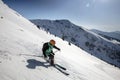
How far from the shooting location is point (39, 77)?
938cm

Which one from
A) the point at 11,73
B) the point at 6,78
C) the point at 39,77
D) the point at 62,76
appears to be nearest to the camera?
the point at 6,78

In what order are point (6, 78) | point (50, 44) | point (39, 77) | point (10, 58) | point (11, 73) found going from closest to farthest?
point (6, 78) → point (11, 73) → point (39, 77) → point (10, 58) → point (50, 44)

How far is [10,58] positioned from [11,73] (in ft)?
7.26

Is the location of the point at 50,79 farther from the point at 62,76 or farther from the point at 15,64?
the point at 15,64

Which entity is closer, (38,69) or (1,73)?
(1,73)

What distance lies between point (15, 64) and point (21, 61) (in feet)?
2.99

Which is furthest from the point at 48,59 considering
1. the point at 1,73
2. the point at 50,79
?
the point at 1,73

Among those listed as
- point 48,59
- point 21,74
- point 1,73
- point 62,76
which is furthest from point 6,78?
point 48,59

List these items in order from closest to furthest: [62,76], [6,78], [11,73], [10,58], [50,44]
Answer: [6,78] < [11,73] < [10,58] < [62,76] < [50,44]

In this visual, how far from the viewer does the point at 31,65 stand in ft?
35.2

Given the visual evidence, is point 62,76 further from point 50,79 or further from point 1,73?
point 1,73

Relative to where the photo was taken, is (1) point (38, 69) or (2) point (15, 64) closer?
(2) point (15, 64)

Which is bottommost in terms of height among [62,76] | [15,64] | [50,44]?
[62,76]

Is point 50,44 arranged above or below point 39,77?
above
